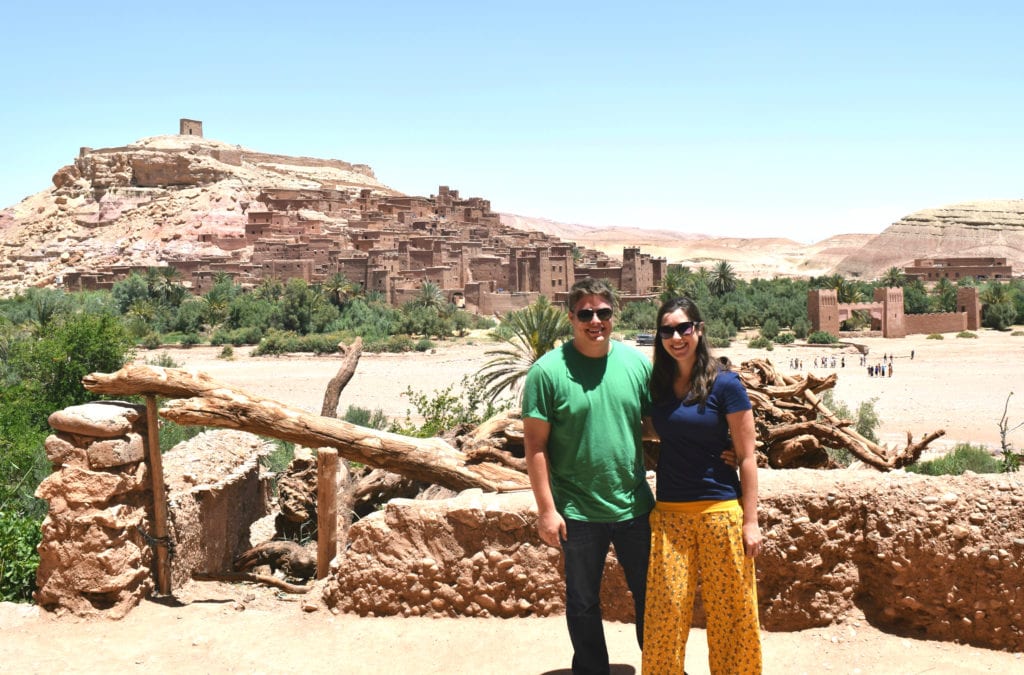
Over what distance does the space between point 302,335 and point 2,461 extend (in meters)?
30.2

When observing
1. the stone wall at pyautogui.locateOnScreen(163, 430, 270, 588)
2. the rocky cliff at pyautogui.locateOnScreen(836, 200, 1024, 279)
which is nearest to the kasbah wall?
the stone wall at pyautogui.locateOnScreen(163, 430, 270, 588)

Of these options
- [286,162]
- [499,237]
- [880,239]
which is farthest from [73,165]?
[880,239]

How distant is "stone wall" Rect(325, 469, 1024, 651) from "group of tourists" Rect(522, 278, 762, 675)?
101cm

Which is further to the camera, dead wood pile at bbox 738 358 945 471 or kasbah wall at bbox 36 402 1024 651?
dead wood pile at bbox 738 358 945 471

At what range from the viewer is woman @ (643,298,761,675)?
9.67 ft

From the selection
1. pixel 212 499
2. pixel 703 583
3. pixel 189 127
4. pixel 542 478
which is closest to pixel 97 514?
pixel 212 499

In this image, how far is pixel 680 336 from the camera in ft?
9.93

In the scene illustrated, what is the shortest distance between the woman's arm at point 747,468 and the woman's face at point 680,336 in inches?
10.0

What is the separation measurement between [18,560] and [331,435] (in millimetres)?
1920

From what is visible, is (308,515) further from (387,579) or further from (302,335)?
(302,335)

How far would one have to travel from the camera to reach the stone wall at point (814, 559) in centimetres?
374

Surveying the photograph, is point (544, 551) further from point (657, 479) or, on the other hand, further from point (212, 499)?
point (212, 499)

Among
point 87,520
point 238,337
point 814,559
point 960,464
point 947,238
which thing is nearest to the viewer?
point 814,559

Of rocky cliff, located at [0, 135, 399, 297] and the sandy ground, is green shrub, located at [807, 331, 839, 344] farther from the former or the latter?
rocky cliff, located at [0, 135, 399, 297]
